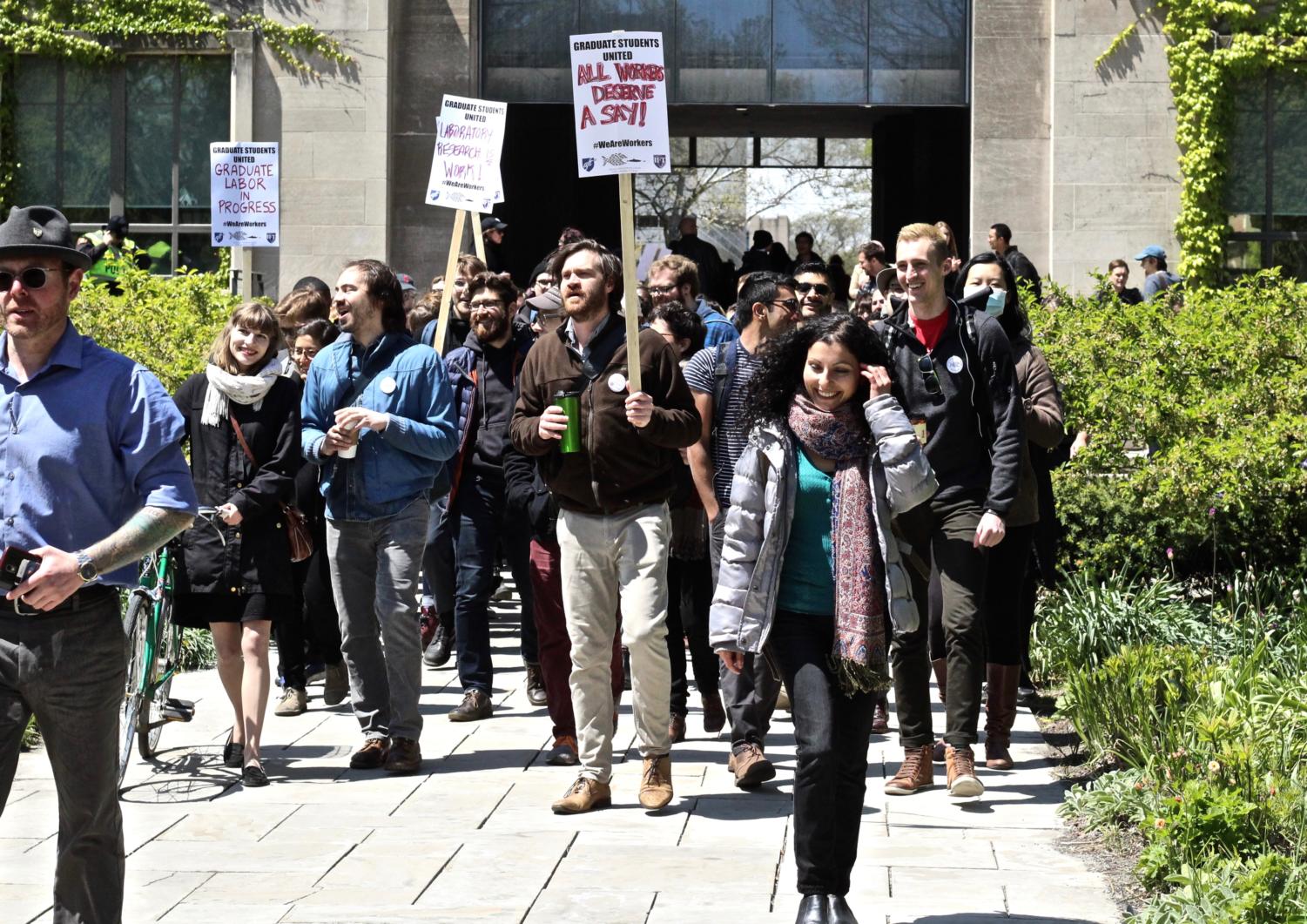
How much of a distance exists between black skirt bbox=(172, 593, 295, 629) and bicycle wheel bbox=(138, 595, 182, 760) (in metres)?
0.11

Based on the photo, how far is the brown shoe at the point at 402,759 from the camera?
8.04m

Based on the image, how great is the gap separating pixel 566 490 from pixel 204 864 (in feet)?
6.56

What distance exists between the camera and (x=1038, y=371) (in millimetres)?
8266

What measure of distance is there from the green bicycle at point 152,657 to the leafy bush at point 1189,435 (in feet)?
17.9

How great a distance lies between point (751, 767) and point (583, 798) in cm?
77

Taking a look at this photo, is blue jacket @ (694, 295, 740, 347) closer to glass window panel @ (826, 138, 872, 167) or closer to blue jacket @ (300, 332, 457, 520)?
blue jacket @ (300, 332, 457, 520)

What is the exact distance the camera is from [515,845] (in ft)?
22.1

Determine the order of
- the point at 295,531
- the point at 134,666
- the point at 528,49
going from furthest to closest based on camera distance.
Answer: the point at 528,49, the point at 295,531, the point at 134,666

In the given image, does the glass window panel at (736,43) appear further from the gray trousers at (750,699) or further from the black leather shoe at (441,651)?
the gray trousers at (750,699)

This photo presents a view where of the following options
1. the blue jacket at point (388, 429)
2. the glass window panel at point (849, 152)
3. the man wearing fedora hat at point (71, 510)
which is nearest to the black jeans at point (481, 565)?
the blue jacket at point (388, 429)

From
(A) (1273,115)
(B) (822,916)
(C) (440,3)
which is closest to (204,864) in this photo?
(B) (822,916)

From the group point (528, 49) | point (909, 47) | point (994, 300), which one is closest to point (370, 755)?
point (994, 300)

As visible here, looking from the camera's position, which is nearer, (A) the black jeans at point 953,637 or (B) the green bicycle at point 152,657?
(A) the black jeans at point 953,637

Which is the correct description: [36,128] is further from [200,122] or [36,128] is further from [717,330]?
[717,330]
